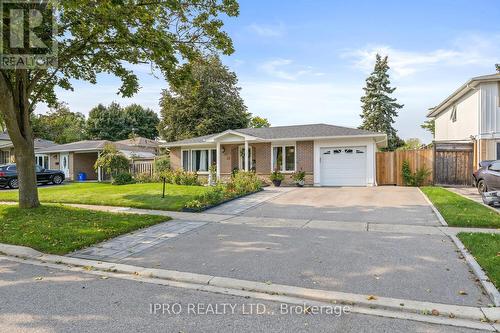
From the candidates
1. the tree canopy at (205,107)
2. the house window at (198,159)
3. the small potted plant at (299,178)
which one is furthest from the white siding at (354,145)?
the tree canopy at (205,107)

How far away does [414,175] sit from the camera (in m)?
18.7

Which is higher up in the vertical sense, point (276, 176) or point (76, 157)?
point (76, 157)

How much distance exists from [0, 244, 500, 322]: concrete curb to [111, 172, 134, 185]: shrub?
15.8m

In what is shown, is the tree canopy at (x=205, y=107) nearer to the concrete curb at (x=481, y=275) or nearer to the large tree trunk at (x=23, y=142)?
the large tree trunk at (x=23, y=142)

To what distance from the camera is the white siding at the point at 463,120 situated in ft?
58.0

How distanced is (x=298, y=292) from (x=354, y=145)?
15689mm

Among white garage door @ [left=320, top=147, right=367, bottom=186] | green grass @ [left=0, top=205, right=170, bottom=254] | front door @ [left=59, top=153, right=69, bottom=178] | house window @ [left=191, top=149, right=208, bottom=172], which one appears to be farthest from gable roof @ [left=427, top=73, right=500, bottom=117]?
front door @ [left=59, top=153, right=69, bottom=178]

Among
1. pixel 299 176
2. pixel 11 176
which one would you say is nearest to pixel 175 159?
pixel 299 176

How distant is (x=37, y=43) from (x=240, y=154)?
13.5m

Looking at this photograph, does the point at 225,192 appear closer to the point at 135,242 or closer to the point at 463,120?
the point at 135,242

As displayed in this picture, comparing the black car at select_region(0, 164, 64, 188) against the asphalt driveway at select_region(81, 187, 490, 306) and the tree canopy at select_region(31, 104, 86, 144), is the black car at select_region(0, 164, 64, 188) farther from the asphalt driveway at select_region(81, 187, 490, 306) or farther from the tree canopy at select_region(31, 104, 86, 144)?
the tree canopy at select_region(31, 104, 86, 144)

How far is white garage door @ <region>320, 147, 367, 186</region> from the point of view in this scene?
19062 millimetres

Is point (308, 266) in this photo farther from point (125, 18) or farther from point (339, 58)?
point (339, 58)

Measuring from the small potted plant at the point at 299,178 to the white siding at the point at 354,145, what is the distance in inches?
28.3
